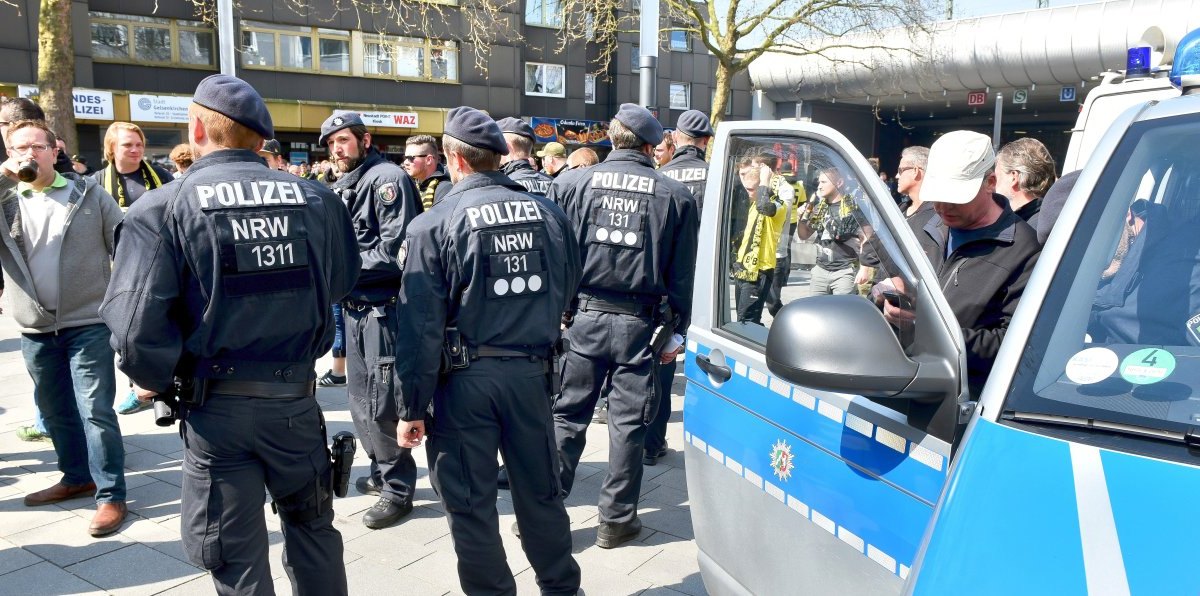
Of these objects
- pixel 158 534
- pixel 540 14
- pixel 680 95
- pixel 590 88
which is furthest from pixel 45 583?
pixel 680 95

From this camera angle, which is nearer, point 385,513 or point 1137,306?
point 1137,306

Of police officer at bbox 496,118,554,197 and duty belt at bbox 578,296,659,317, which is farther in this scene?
police officer at bbox 496,118,554,197

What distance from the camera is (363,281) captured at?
414 centimetres

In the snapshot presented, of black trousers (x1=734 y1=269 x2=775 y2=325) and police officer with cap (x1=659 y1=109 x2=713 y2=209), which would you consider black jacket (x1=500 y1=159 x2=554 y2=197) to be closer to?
police officer with cap (x1=659 y1=109 x2=713 y2=209)

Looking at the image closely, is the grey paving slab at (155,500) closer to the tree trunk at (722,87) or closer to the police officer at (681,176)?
the police officer at (681,176)

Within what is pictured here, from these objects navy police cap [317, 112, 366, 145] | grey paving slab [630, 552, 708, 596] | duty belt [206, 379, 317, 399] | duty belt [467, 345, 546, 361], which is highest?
navy police cap [317, 112, 366, 145]

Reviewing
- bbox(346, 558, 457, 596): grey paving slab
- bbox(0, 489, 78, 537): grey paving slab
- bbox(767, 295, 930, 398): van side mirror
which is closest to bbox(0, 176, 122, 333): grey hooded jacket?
bbox(0, 489, 78, 537): grey paving slab

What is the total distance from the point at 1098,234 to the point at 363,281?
3297mm

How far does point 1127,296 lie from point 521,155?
502 cm

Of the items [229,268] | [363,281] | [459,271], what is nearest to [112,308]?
[229,268]

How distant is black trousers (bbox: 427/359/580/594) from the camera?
9.90 feet

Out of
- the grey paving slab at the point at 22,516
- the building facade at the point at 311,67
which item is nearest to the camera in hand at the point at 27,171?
the grey paving slab at the point at 22,516

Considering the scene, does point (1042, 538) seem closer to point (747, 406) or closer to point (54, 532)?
point (747, 406)

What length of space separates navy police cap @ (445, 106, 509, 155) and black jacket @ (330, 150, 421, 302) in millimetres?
1145
